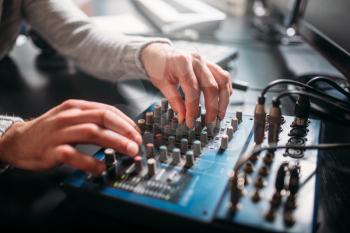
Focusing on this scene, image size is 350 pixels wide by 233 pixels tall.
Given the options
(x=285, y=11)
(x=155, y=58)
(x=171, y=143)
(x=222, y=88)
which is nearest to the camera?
(x=171, y=143)

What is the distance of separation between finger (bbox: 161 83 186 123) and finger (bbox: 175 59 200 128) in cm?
1

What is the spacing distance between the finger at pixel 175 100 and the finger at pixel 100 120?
117 millimetres

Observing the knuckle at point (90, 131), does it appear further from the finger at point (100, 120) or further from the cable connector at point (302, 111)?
the cable connector at point (302, 111)

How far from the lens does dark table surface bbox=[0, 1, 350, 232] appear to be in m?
0.50

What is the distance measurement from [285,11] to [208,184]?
3.24ft

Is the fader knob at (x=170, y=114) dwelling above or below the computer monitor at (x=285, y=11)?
below

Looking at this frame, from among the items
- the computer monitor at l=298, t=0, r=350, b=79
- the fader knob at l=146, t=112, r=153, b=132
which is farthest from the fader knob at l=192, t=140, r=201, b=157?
the computer monitor at l=298, t=0, r=350, b=79

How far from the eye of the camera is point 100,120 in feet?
1.75

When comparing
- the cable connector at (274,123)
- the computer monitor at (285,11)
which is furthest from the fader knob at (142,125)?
the computer monitor at (285,11)

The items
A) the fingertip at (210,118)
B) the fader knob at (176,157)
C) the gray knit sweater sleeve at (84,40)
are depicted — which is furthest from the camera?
the gray knit sweater sleeve at (84,40)

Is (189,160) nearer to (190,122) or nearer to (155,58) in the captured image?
(190,122)

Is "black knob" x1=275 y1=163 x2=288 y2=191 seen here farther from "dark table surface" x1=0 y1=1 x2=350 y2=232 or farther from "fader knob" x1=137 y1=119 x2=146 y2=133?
A: "fader knob" x1=137 y1=119 x2=146 y2=133

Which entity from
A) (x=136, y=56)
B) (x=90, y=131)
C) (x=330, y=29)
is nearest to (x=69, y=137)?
(x=90, y=131)

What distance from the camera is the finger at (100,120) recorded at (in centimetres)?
53
